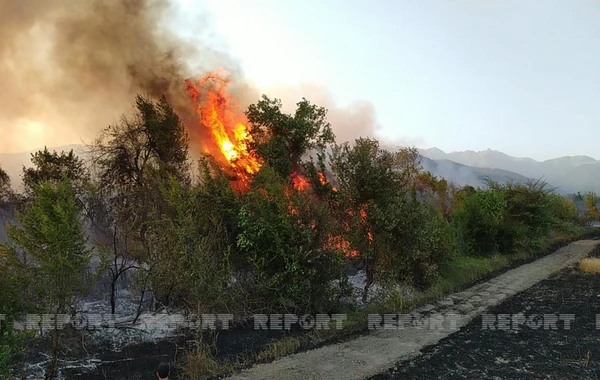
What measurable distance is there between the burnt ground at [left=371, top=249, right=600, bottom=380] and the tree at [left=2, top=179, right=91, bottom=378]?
24.8 feet

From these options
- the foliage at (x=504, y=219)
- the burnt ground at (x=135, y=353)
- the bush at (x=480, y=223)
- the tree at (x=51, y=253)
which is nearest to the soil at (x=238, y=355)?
the burnt ground at (x=135, y=353)

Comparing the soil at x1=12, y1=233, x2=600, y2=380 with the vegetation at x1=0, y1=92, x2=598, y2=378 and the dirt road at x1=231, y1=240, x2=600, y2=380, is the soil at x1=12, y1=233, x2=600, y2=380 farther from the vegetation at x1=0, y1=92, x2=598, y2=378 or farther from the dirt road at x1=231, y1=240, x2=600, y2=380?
the vegetation at x1=0, y1=92, x2=598, y2=378

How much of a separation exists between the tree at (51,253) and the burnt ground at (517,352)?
7546 mm

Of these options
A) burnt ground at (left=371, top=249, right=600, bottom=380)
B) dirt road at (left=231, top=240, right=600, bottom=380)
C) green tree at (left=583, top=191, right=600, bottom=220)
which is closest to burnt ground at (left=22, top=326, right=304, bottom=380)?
dirt road at (left=231, top=240, right=600, bottom=380)

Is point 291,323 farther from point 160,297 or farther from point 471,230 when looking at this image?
point 471,230

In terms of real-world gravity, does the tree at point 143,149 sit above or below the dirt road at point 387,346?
above

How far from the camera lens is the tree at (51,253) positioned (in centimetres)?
939

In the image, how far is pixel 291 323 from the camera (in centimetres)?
1428

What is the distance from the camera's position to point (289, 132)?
23656 mm

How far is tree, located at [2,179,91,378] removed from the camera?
30.8 feet

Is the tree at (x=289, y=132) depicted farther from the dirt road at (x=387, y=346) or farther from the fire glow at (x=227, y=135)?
the dirt road at (x=387, y=346)

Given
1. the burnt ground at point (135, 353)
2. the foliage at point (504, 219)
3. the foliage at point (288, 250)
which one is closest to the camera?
the burnt ground at point (135, 353)

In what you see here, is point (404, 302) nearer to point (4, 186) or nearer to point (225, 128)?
point (225, 128)

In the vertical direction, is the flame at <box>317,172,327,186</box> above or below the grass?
above
